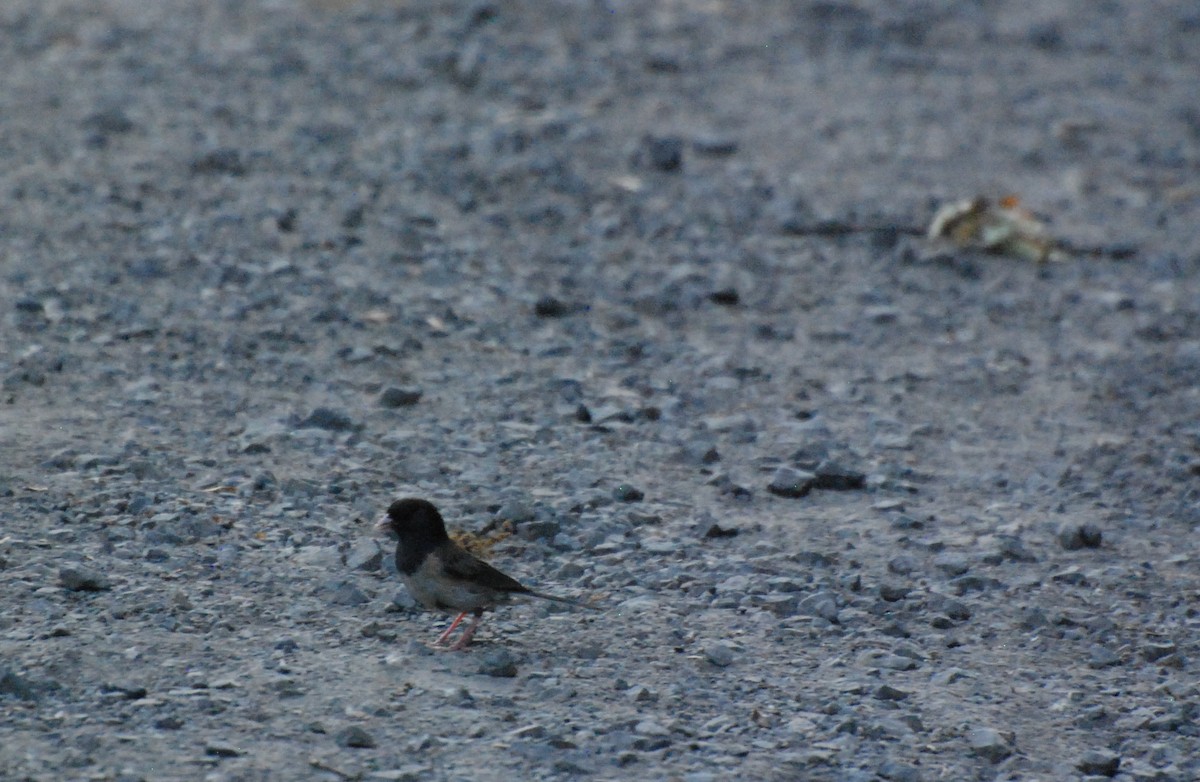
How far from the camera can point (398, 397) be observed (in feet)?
22.8

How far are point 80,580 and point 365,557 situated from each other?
96cm

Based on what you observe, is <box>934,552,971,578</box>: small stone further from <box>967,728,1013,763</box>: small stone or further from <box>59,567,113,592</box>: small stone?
<box>59,567,113,592</box>: small stone

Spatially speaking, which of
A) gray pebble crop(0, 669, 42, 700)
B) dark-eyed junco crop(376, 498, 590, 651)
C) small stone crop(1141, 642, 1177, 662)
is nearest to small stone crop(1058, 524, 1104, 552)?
small stone crop(1141, 642, 1177, 662)

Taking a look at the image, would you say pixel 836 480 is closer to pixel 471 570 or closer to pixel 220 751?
pixel 471 570

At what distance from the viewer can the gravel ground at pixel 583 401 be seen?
475 cm

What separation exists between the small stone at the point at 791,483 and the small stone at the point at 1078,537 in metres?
1.00

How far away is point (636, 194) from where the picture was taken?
33.0 feet

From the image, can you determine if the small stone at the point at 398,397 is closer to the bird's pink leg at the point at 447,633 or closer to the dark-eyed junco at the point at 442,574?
the dark-eyed junco at the point at 442,574

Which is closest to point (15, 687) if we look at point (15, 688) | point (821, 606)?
point (15, 688)

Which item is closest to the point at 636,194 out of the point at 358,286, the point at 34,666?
the point at 358,286

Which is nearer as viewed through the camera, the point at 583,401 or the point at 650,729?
the point at 650,729

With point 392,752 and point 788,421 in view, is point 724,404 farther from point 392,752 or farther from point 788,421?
point 392,752

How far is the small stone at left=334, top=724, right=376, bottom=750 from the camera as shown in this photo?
4391mm

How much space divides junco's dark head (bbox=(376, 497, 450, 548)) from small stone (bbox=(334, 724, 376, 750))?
0.90 meters
